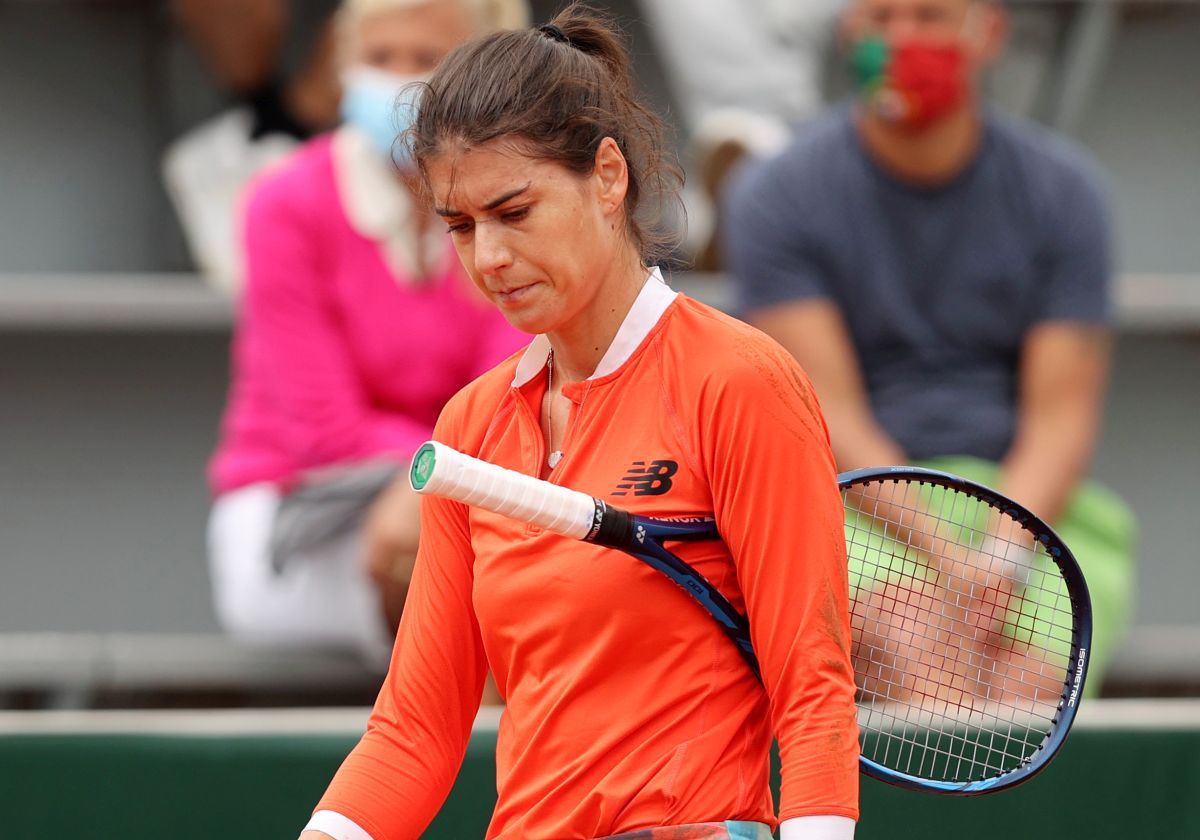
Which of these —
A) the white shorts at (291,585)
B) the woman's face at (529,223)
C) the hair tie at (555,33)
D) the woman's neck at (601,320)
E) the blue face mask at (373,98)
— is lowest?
the white shorts at (291,585)

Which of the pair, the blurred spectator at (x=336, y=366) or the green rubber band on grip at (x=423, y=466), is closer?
the green rubber band on grip at (x=423, y=466)

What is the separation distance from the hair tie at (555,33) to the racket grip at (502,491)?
43 centimetres

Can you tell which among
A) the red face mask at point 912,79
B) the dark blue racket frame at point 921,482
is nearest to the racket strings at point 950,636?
the dark blue racket frame at point 921,482

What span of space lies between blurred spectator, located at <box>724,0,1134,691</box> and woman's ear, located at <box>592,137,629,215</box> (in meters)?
1.99

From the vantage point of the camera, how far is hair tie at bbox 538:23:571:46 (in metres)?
1.76

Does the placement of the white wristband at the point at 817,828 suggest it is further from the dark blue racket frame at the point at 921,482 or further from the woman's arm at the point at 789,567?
the dark blue racket frame at the point at 921,482

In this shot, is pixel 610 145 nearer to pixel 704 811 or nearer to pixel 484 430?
pixel 484 430

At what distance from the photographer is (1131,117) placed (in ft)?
16.3

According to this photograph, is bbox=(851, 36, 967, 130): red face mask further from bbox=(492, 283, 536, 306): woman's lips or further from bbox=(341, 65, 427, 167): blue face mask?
bbox=(492, 283, 536, 306): woman's lips

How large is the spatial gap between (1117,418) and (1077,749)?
72.0 inches

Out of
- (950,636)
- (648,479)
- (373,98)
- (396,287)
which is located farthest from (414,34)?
(648,479)

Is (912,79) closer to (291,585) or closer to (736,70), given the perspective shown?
(736,70)

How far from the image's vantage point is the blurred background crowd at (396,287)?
12.2 feet

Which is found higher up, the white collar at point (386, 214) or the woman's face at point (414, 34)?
the woman's face at point (414, 34)
